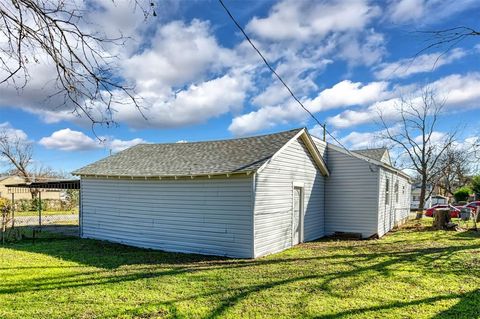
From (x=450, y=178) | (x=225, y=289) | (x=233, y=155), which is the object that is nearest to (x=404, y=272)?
(x=225, y=289)

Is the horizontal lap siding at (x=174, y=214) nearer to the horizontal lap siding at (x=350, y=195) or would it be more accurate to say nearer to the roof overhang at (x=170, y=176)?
the roof overhang at (x=170, y=176)

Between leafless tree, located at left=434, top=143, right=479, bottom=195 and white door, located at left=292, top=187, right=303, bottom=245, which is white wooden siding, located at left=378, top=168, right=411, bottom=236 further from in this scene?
leafless tree, located at left=434, top=143, right=479, bottom=195

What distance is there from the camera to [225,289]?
6.71 m

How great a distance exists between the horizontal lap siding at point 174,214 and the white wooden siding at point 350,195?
605cm

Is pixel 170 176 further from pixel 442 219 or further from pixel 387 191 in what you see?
pixel 442 219

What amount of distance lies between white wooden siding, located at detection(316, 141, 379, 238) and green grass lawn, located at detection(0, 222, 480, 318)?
254 cm

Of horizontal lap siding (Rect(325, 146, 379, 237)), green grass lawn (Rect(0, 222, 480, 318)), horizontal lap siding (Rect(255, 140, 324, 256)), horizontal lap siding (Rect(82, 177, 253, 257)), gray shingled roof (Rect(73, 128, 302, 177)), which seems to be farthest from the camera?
horizontal lap siding (Rect(325, 146, 379, 237))

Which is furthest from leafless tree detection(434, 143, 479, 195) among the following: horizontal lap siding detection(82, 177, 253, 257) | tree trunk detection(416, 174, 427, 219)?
horizontal lap siding detection(82, 177, 253, 257)

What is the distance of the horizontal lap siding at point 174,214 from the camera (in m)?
9.89

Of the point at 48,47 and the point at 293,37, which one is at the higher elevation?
the point at 293,37

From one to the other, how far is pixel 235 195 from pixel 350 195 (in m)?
6.25

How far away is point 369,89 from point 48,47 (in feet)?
40.2

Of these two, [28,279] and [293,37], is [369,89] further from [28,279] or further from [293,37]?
[28,279]

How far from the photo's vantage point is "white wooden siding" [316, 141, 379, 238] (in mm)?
13508
